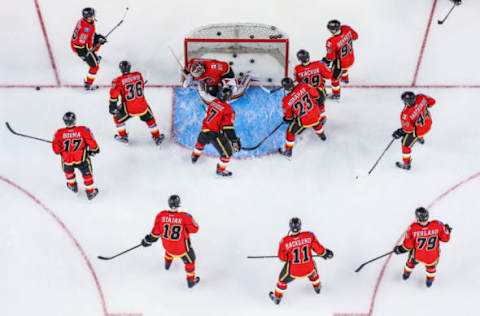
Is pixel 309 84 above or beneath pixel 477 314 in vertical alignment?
above

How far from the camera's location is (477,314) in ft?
24.6

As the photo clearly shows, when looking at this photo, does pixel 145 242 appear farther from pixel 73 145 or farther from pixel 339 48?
pixel 339 48

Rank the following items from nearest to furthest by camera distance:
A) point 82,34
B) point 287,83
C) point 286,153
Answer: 1. point 287,83
2. point 286,153
3. point 82,34

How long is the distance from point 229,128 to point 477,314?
3138 millimetres

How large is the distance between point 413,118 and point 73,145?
357 cm

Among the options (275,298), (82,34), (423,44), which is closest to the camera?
(275,298)

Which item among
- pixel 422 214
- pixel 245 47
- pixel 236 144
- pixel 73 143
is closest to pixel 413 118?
pixel 422 214

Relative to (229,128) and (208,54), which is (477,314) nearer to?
(229,128)

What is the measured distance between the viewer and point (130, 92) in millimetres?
8211

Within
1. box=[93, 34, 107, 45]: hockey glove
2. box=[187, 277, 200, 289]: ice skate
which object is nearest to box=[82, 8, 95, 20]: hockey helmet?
box=[93, 34, 107, 45]: hockey glove

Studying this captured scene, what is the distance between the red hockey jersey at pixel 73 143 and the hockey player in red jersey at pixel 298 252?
233 cm

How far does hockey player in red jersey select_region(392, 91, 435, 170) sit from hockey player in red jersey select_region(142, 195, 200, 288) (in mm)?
2514

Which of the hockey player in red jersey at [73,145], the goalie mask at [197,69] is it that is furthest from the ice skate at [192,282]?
the goalie mask at [197,69]

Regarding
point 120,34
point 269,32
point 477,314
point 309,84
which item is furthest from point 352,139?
point 120,34
